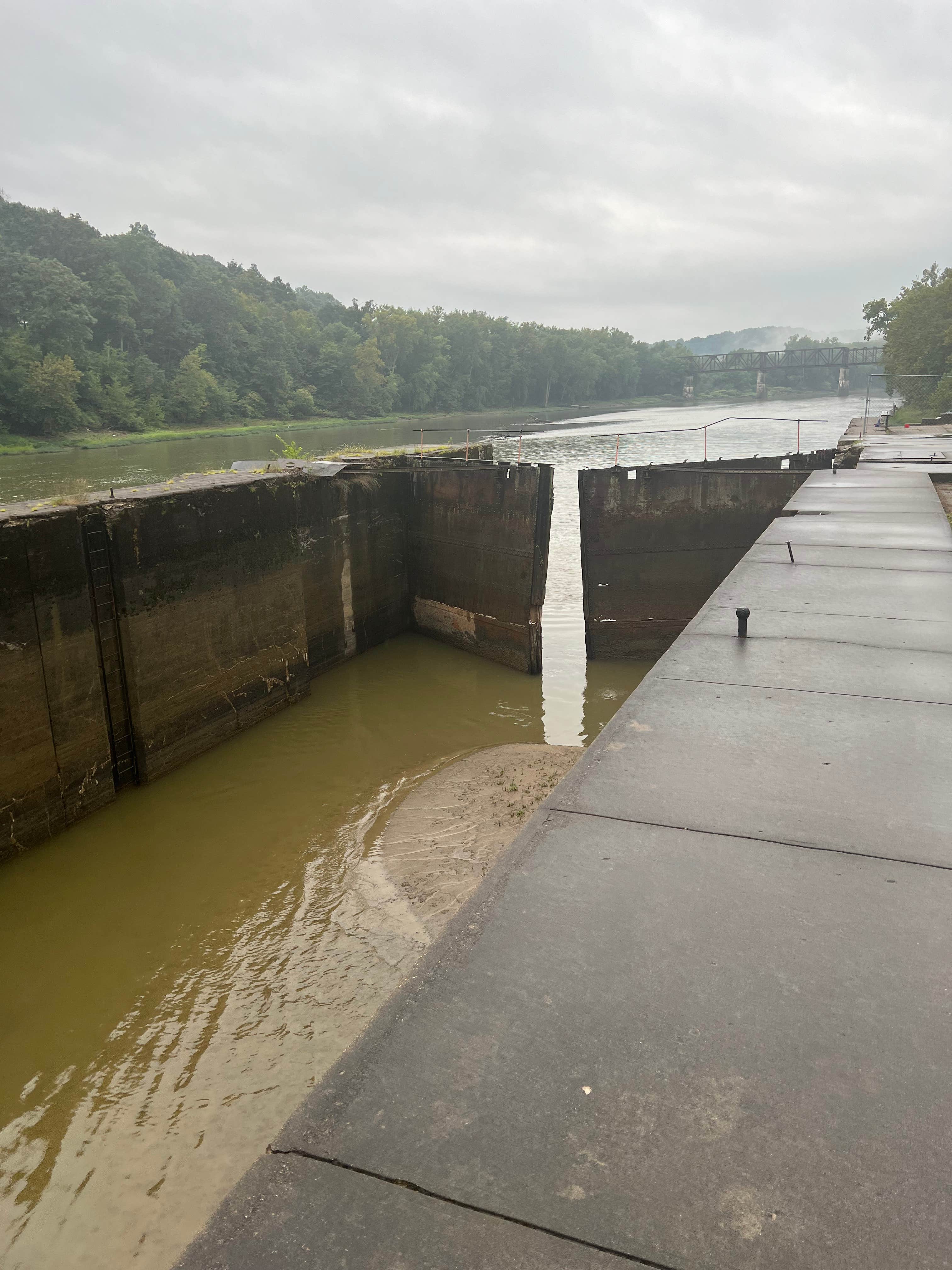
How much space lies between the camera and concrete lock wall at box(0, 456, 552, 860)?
10258 mm

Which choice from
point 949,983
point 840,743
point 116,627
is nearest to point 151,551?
point 116,627

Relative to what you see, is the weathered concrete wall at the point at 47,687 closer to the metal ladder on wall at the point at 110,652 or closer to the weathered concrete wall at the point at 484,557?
the metal ladder on wall at the point at 110,652

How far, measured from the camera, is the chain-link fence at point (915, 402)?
108ft

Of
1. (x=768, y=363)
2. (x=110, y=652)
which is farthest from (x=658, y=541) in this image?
(x=768, y=363)

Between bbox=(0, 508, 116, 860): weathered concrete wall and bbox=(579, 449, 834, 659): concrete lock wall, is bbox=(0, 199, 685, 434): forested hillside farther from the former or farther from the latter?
bbox=(0, 508, 116, 860): weathered concrete wall

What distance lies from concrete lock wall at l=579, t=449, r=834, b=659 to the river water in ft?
5.31

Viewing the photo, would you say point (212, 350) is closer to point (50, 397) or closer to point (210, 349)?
point (210, 349)

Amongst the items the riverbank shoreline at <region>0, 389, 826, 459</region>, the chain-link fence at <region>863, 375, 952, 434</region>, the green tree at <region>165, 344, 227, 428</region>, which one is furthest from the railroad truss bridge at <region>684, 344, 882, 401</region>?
the green tree at <region>165, 344, 227, 428</region>

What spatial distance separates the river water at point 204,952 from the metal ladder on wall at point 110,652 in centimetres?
52

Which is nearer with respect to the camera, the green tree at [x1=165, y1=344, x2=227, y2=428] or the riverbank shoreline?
the riverbank shoreline

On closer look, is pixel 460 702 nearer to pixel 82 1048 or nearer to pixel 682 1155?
pixel 82 1048

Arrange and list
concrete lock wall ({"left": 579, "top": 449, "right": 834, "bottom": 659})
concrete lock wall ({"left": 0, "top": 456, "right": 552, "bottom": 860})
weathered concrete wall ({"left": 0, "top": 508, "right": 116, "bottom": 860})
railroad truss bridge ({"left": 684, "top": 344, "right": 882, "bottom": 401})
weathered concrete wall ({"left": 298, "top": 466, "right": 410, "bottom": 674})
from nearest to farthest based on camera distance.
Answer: weathered concrete wall ({"left": 0, "top": 508, "right": 116, "bottom": 860}) → concrete lock wall ({"left": 0, "top": 456, "right": 552, "bottom": 860}) → weathered concrete wall ({"left": 298, "top": 466, "right": 410, "bottom": 674}) → concrete lock wall ({"left": 579, "top": 449, "right": 834, "bottom": 659}) → railroad truss bridge ({"left": 684, "top": 344, "right": 882, "bottom": 401})

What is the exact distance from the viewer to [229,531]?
44.0ft

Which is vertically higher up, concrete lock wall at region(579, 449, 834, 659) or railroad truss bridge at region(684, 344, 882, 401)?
railroad truss bridge at region(684, 344, 882, 401)
